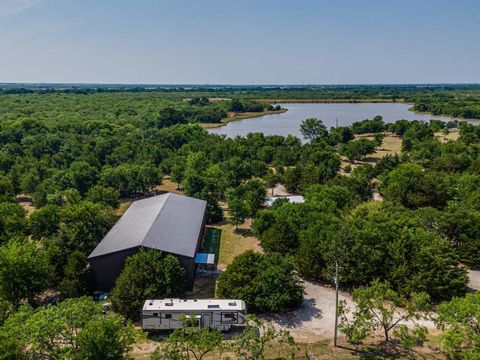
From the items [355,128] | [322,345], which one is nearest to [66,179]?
[322,345]

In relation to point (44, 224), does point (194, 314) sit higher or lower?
lower

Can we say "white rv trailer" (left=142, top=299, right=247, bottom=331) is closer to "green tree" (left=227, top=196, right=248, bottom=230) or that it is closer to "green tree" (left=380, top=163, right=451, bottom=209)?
"green tree" (left=227, top=196, right=248, bottom=230)

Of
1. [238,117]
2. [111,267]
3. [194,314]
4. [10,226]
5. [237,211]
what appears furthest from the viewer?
[238,117]

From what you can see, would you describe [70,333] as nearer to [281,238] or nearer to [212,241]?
[281,238]

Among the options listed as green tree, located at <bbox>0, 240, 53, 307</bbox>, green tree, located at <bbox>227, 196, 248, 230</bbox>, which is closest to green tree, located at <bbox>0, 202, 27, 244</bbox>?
green tree, located at <bbox>0, 240, 53, 307</bbox>

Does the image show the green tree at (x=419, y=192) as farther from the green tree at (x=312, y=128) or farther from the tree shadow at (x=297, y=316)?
the green tree at (x=312, y=128)

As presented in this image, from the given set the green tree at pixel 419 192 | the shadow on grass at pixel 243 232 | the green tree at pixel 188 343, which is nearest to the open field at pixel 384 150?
the green tree at pixel 419 192

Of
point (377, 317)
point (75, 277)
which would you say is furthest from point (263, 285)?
point (75, 277)

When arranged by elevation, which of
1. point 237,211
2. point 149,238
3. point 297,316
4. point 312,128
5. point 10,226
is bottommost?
point 297,316

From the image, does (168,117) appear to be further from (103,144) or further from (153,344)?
(153,344)
